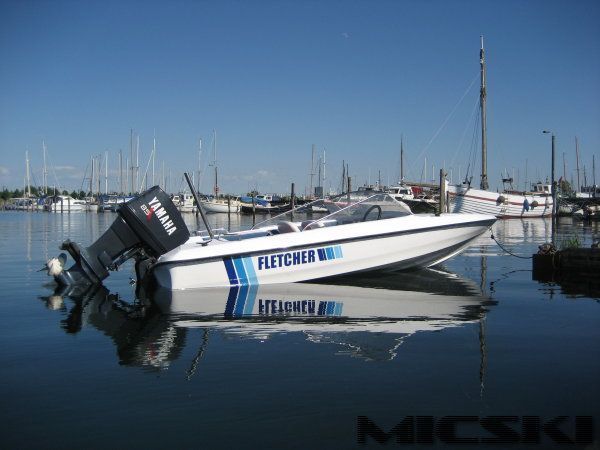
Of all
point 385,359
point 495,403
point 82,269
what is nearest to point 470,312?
point 385,359

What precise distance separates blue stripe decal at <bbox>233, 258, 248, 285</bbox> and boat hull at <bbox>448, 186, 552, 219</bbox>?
37143mm

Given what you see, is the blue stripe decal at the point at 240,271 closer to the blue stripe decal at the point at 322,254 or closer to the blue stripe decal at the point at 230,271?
the blue stripe decal at the point at 230,271

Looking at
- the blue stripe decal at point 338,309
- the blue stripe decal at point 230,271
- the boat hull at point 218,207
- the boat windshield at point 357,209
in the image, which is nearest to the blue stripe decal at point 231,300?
the blue stripe decal at point 230,271

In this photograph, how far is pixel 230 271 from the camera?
11.8 m

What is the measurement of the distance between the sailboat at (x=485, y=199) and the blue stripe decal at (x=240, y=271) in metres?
37.1

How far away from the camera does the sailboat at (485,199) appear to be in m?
46.7

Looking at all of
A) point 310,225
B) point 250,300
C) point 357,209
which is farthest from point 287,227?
point 250,300

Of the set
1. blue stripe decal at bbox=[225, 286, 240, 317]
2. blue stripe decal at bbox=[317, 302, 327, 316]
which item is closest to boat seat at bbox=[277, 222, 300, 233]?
blue stripe decal at bbox=[225, 286, 240, 317]

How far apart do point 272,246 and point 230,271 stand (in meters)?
0.95

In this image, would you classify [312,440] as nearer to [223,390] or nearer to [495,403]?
[223,390]

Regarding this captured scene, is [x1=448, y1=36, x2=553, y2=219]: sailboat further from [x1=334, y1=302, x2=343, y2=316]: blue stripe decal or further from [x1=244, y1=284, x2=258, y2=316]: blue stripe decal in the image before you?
[x1=334, y1=302, x2=343, y2=316]: blue stripe decal

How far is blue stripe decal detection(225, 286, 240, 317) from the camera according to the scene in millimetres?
9727

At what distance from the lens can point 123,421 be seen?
5098 mm

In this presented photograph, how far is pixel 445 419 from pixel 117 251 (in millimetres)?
7867
